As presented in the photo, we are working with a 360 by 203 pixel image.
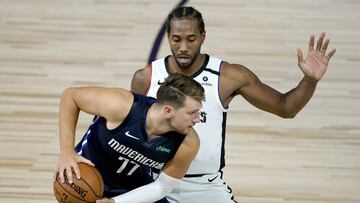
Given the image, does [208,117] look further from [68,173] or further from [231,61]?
[231,61]

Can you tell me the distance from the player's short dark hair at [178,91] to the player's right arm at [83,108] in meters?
0.24

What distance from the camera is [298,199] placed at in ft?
19.0

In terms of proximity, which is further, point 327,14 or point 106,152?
point 327,14

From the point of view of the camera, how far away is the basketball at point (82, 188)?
13.2ft

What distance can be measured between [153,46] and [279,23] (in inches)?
60.5

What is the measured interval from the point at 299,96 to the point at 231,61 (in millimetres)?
3514

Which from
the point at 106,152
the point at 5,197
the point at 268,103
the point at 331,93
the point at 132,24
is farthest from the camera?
the point at 132,24

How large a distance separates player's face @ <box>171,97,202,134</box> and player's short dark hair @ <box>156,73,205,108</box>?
0.02 m

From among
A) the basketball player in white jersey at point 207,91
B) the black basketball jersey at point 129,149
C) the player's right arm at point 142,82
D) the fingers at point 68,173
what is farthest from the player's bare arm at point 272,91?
the fingers at point 68,173

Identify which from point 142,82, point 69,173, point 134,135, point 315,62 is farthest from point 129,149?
point 315,62

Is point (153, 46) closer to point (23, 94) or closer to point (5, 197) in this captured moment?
point (23, 94)

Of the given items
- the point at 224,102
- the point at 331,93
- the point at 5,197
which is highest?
the point at 224,102

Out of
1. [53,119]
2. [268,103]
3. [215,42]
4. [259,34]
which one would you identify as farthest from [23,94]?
[268,103]

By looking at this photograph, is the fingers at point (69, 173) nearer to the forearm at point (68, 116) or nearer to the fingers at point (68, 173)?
the fingers at point (68, 173)
